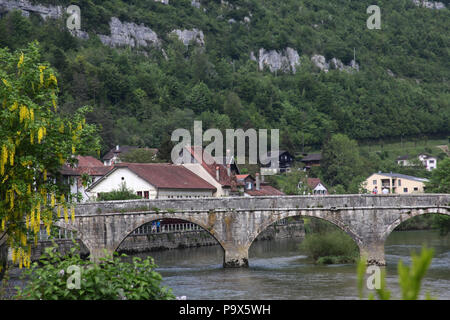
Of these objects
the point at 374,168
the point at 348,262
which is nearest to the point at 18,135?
the point at 348,262

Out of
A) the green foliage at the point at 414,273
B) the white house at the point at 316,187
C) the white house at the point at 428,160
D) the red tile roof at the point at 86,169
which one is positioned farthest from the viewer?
the white house at the point at 428,160

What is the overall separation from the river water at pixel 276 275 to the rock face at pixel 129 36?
115 meters

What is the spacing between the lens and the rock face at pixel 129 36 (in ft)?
569

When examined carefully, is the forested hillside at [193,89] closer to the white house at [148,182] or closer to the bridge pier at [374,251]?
the white house at [148,182]

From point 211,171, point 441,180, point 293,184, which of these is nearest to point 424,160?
point 293,184

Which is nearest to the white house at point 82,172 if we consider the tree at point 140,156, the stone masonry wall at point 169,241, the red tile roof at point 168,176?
the red tile roof at point 168,176

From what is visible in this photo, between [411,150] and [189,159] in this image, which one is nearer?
[189,159]

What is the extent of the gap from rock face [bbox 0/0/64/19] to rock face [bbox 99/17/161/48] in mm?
10714

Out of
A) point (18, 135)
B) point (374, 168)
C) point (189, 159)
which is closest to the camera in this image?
point (18, 135)

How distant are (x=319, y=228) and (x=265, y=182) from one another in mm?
35876

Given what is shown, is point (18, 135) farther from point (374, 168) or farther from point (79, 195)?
point (374, 168)

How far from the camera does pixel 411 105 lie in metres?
180

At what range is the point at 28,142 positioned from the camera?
83.8ft

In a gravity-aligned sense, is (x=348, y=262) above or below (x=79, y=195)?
below
